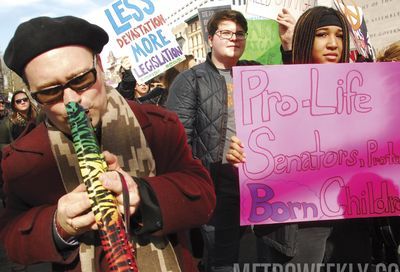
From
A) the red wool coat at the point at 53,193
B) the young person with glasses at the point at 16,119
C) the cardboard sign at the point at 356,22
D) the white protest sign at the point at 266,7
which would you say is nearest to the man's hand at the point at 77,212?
the red wool coat at the point at 53,193

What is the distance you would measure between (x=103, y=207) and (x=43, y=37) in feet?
1.48

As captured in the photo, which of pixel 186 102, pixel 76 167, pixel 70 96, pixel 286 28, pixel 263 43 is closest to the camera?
pixel 70 96

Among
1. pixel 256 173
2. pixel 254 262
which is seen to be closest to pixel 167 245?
pixel 256 173

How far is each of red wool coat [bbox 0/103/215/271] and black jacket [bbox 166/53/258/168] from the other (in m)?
1.57

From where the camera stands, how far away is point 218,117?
2.92 meters

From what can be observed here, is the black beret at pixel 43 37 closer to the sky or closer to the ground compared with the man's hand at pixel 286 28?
closer to the ground

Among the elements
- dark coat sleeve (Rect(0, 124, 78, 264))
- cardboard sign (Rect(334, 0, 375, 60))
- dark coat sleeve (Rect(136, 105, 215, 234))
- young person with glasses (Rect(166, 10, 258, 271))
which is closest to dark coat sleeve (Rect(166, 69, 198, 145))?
young person with glasses (Rect(166, 10, 258, 271))

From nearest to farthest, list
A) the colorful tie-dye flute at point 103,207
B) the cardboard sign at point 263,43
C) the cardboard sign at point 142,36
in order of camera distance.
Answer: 1. the colorful tie-dye flute at point 103,207
2. the cardboard sign at point 263,43
3. the cardboard sign at point 142,36

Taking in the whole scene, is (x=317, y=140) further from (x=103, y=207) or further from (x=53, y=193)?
(x=103, y=207)

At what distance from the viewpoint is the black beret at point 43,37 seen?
1084mm

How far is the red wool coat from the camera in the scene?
117cm

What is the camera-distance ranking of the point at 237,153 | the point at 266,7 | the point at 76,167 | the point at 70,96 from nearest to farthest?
1. the point at 70,96
2. the point at 76,167
3. the point at 237,153
4. the point at 266,7

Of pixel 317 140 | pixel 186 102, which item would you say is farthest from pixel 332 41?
pixel 186 102

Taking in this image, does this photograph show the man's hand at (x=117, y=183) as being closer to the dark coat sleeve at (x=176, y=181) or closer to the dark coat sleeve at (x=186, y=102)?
the dark coat sleeve at (x=176, y=181)
